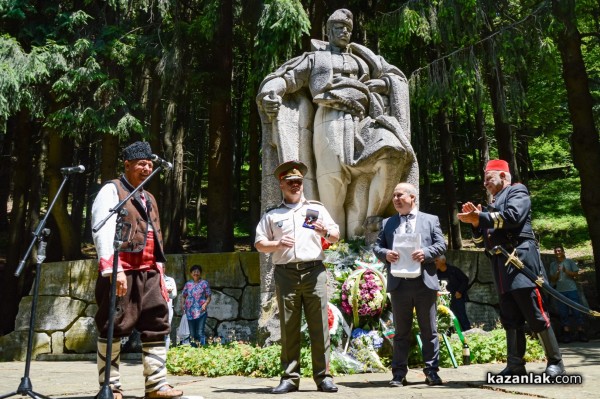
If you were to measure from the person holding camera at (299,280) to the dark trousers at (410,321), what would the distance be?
60cm

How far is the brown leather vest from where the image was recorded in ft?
14.3

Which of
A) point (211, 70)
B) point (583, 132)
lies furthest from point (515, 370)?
point (211, 70)

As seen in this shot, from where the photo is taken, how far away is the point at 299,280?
4.98 meters

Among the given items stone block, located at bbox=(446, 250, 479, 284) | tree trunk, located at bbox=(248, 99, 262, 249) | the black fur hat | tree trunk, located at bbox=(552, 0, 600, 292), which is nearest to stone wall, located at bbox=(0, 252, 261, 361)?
stone block, located at bbox=(446, 250, 479, 284)

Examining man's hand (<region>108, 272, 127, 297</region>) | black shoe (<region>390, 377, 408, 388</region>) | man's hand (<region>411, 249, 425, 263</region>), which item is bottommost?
black shoe (<region>390, 377, 408, 388</region>)

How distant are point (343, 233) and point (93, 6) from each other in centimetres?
915

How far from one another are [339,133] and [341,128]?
0.21 feet

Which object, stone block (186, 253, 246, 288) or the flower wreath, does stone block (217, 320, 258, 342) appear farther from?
the flower wreath

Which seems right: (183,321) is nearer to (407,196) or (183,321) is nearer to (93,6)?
(407,196)

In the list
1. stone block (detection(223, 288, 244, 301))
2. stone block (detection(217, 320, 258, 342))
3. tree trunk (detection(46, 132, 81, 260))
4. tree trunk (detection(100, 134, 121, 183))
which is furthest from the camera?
tree trunk (detection(46, 132, 81, 260))

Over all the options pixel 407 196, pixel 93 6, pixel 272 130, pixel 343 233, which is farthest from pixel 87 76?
pixel 407 196

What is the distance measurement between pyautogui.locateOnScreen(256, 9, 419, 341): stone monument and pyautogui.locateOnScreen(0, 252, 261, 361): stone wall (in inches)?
115

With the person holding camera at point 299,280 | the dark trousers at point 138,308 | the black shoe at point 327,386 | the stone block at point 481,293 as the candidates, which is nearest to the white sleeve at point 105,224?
the dark trousers at point 138,308

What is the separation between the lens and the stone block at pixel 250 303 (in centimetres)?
1027
